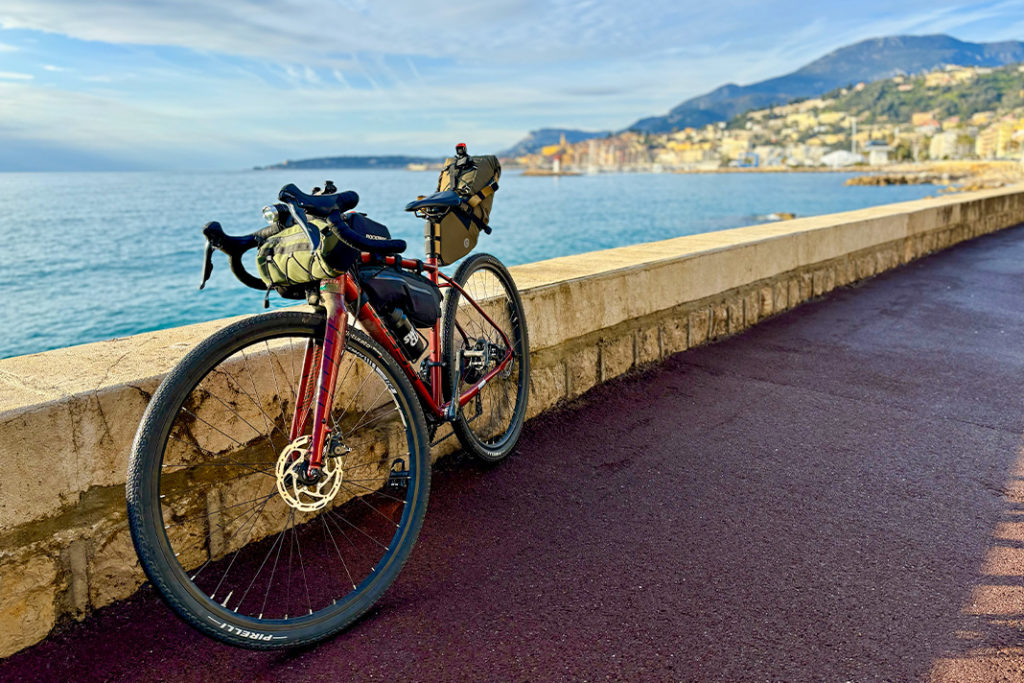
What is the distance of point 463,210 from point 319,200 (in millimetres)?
1160

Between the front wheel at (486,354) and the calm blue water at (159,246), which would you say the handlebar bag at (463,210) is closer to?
the front wheel at (486,354)

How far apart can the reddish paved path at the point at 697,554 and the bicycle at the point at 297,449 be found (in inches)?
7.7

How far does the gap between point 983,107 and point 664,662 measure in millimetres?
224285

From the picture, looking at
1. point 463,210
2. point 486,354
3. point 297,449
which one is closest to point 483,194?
point 463,210

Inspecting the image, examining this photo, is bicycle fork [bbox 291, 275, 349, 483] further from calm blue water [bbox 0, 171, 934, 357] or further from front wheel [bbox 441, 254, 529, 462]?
calm blue water [bbox 0, 171, 934, 357]

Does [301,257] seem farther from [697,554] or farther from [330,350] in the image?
[697,554]

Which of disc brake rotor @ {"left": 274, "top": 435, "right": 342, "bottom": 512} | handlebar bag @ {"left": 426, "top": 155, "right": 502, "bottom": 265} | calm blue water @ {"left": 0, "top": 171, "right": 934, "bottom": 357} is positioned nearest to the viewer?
disc brake rotor @ {"left": 274, "top": 435, "right": 342, "bottom": 512}

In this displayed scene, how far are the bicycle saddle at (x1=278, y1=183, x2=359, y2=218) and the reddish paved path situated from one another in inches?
49.4

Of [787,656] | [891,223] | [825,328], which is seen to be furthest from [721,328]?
[891,223]

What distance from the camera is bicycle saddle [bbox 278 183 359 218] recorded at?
2027mm

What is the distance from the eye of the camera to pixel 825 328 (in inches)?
250

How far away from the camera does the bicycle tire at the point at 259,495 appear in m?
1.89

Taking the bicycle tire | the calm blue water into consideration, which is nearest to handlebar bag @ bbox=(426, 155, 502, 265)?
the bicycle tire

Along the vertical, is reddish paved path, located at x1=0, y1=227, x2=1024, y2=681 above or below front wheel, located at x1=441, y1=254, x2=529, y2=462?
below
